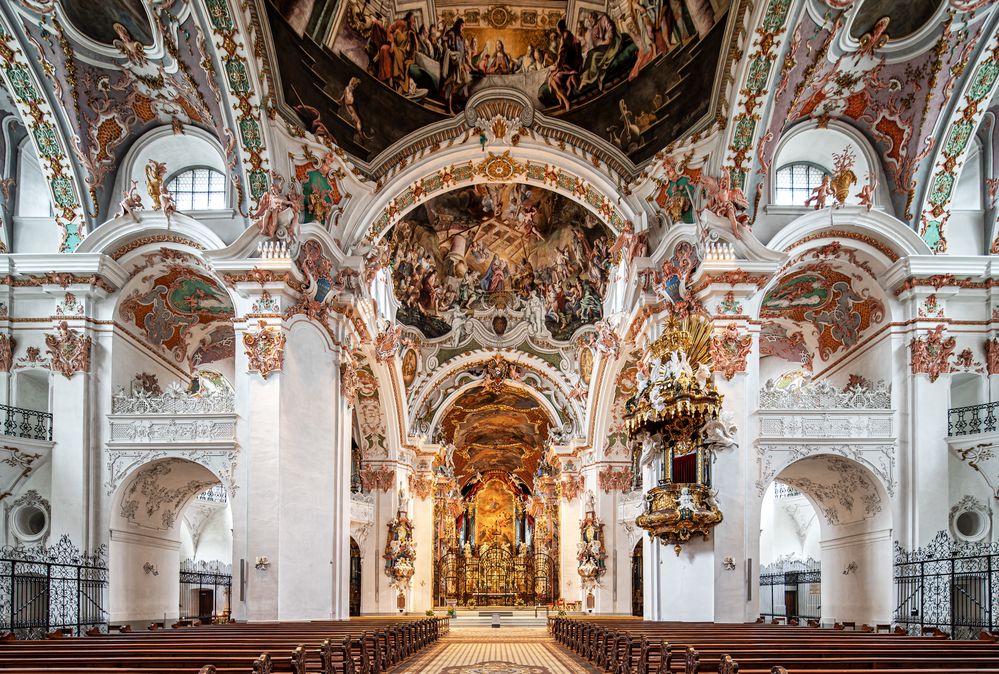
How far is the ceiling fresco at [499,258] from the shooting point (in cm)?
2888

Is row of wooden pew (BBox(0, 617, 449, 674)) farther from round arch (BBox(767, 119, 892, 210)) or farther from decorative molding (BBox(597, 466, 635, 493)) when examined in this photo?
decorative molding (BBox(597, 466, 635, 493))

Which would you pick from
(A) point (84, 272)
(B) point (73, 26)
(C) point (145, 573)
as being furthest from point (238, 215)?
(C) point (145, 573)

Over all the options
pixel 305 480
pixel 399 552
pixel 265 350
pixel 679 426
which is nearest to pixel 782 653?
pixel 679 426

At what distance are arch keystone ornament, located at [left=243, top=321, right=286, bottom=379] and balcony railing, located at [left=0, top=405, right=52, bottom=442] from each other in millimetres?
4217

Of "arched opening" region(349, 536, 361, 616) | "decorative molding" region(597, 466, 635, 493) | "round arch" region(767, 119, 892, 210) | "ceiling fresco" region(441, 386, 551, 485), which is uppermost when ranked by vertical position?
"round arch" region(767, 119, 892, 210)

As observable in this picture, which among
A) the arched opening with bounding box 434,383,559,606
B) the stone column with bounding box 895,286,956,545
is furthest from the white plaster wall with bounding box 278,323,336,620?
the arched opening with bounding box 434,383,559,606

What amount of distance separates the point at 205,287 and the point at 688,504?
1162 cm

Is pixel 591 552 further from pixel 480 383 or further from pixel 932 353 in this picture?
pixel 932 353

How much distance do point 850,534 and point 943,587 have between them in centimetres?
288

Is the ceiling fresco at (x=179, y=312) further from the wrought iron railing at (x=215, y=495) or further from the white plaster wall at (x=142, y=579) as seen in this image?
the wrought iron railing at (x=215, y=495)

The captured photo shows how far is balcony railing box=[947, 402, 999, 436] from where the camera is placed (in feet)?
62.6

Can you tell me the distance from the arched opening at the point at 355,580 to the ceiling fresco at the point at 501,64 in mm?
14278

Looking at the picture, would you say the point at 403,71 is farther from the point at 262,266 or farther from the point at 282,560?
the point at 282,560

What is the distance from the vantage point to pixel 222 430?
19750 millimetres
